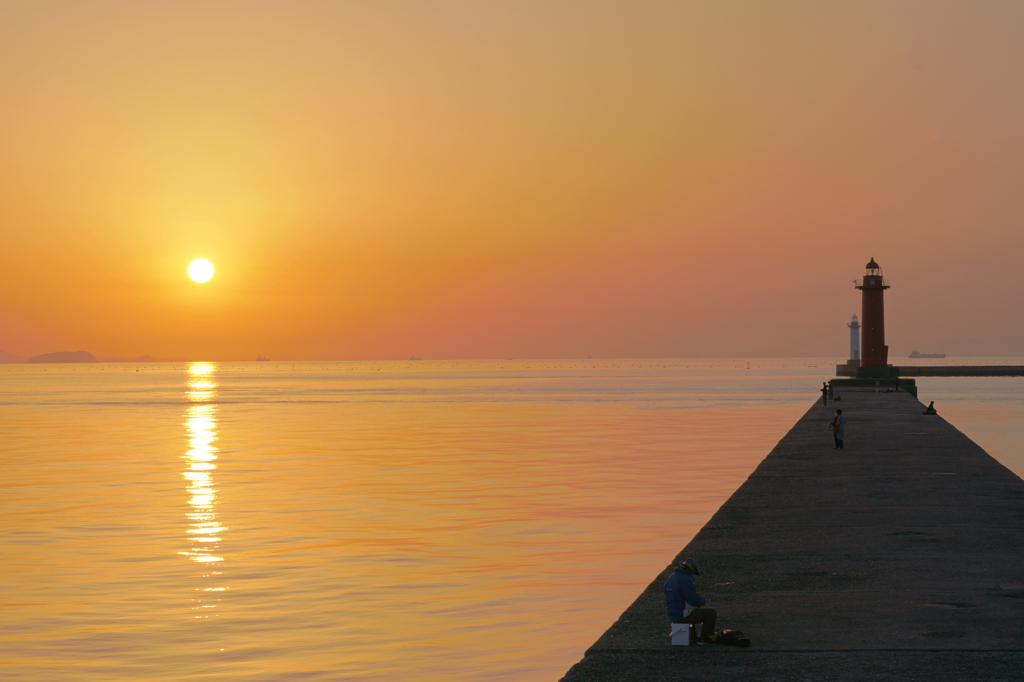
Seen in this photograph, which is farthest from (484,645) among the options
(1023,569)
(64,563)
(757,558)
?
(64,563)

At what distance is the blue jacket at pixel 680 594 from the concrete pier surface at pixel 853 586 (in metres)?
0.31

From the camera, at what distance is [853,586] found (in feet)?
36.7

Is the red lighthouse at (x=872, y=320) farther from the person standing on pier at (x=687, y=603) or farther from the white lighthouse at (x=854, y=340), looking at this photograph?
the person standing on pier at (x=687, y=603)

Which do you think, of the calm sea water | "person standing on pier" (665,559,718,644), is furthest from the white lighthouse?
"person standing on pier" (665,559,718,644)

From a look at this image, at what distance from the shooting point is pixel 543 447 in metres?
39.9

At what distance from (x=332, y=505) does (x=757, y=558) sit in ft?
43.8

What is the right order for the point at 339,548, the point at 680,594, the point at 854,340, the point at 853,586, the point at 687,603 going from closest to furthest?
1. the point at 680,594
2. the point at 687,603
3. the point at 853,586
4. the point at 339,548
5. the point at 854,340

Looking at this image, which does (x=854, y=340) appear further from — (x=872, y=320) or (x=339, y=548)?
(x=339, y=548)

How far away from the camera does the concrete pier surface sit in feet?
27.1

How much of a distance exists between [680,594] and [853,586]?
324 centimetres

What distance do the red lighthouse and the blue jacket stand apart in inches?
3059

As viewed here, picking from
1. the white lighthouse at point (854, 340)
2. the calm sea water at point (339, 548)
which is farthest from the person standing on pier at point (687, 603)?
the white lighthouse at point (854, 340)

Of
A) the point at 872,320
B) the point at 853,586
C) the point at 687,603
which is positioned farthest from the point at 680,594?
the point at 872,320

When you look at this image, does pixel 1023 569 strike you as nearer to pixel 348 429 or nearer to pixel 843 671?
pixel 843 671
